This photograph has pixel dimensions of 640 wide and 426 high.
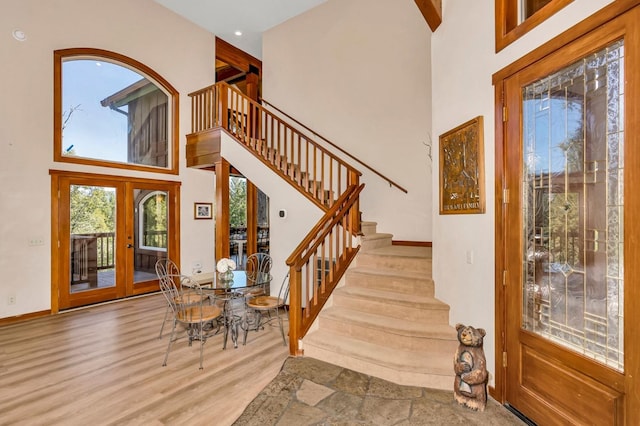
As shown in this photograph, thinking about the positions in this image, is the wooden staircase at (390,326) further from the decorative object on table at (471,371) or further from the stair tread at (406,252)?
the decorative object on table at (471,371)

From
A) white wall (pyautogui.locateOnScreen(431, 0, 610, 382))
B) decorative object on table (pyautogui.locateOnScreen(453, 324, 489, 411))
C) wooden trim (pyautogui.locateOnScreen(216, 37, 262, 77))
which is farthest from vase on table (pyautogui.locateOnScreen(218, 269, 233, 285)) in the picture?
wooden trim (pyautogui.locateOnScreen(216, 37, 262, 77))

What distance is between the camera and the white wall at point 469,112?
2438mm

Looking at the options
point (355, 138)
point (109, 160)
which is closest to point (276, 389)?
point (355, 138)

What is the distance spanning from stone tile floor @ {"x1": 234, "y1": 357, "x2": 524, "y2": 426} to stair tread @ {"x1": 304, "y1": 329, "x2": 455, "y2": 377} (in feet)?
0.51

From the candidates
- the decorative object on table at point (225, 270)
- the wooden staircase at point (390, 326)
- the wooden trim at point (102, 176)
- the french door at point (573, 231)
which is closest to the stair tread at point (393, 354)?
the wooden staircase at point (390, 326)

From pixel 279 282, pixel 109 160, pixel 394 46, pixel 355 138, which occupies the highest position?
pixel 394 46

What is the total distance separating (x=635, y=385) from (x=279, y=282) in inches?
169

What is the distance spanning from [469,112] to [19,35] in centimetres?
632

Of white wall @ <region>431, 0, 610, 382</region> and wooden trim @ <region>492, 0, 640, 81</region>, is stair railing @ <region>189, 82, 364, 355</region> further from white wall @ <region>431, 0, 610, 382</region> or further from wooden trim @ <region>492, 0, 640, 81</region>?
wooden trim @ <region>492, 0, 640, 81</region>

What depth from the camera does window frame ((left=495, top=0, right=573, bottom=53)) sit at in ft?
6.74

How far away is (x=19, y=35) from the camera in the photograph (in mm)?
4457

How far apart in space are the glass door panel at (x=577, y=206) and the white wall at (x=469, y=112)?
0.31 metres

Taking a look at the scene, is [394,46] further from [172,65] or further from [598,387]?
[598,387]

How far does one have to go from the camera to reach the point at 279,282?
5117mm
